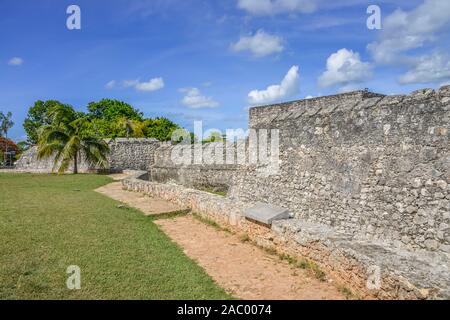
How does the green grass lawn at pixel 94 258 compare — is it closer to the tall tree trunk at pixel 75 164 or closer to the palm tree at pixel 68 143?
the palm tree at pixel 68 143

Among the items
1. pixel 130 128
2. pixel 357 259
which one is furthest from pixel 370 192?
pixel 130 128

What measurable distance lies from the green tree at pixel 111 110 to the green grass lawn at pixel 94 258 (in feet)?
129

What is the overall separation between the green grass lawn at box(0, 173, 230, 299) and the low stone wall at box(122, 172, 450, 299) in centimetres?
143

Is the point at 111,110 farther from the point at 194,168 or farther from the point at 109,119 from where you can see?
the point at 194,168

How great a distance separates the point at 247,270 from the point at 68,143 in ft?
63.7

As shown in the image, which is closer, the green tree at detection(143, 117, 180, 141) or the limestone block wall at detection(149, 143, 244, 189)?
the limestone block wall at detection(149, 143, 244, 189)

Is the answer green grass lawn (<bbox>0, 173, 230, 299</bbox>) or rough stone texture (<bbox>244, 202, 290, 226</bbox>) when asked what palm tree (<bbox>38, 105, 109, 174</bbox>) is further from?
rough stone texture (<bbox>244, 202, 290, 226</bbox>)

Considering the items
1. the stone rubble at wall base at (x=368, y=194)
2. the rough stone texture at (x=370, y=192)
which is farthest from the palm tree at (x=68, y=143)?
the rough stone texture at (x=370, y=192)

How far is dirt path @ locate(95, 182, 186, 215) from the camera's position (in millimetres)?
10016

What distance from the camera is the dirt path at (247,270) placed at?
4.53m

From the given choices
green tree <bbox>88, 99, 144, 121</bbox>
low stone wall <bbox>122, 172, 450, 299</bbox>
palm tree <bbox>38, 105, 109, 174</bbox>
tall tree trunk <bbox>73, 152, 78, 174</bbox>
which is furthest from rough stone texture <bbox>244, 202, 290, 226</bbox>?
green tree <bbox>88, 99, 144, 121</bbox>

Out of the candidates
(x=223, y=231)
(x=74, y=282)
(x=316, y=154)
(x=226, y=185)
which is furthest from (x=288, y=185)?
(x=226, y=185)

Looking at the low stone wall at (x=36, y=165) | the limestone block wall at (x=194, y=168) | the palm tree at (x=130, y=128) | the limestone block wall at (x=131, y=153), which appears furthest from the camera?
the palm tree at (x=130, y=128)

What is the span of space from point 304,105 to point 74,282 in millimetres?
14064
